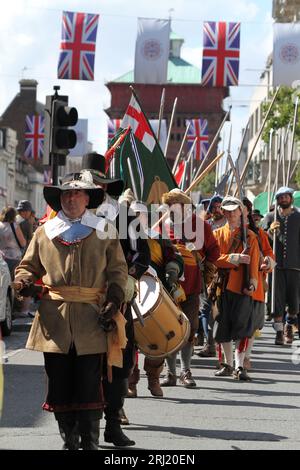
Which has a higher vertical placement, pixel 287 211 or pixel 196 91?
pixel 196 91

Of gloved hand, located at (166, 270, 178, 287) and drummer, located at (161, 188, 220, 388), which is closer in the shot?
gloved hand, located at (166, 270, 178, 287)

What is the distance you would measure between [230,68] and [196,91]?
303ft

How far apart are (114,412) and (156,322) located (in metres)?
1.60

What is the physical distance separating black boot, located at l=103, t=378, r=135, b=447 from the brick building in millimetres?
106345

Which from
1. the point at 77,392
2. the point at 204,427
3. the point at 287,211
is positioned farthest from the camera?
the point at 287,211

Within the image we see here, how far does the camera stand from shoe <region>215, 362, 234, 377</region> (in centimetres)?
1194

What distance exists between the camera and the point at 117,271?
277 inches

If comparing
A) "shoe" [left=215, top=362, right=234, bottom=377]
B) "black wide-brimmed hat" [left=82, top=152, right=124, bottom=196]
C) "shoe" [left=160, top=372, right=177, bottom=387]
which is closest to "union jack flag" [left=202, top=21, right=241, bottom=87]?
"shoe" [left=215, top=362, right=234, bottom=377]

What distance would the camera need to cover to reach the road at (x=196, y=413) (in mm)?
7840

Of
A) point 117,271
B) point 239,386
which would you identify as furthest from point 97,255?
point 239,386

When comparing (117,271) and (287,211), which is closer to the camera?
(117,271)

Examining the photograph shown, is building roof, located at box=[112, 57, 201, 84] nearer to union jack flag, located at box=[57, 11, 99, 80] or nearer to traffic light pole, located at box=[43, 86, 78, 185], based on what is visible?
union jack flag, located at box=[57, 11, 99, 80]

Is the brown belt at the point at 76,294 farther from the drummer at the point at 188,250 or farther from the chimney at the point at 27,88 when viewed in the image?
the chimney at the point at 27,88
